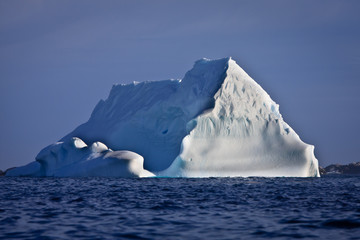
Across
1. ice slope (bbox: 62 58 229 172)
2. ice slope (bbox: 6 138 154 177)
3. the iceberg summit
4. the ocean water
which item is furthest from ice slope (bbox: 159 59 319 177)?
the ocean water

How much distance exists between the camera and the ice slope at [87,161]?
1036 inches

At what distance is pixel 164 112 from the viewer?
30.5 meters

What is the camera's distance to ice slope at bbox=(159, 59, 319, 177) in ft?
92.0

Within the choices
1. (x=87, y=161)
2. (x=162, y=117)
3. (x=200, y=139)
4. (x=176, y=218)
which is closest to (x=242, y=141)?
(x=200, y=139)

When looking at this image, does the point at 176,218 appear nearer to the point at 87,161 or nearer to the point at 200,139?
the point at 87,161

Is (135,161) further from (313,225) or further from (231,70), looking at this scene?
(313,225)

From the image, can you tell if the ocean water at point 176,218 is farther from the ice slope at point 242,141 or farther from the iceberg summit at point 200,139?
the ice slope at point 242,141

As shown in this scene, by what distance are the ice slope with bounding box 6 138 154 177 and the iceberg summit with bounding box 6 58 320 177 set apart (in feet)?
0.17

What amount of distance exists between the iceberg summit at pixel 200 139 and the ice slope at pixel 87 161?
5 centimetres

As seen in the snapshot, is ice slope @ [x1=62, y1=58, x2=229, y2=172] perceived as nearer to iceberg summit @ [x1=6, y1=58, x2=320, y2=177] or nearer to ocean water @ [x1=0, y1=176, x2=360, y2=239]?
iceberg summit @ [x1=6, y1=58, x2=320, y2=177]

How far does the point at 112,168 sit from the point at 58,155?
412 centimetres

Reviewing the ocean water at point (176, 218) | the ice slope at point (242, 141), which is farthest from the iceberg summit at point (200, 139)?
the ocean water at point (176, 218)

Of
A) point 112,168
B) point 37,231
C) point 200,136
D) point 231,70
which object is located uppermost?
point 231,70

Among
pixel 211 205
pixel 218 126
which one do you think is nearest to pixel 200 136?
pixel 218 126
